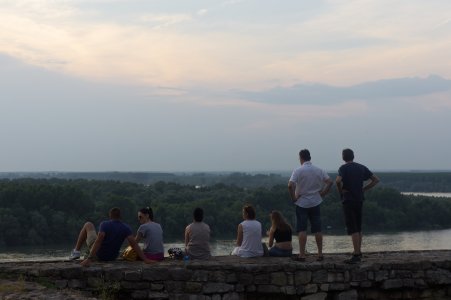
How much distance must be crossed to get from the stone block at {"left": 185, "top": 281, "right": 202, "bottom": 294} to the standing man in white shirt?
60.2 inches

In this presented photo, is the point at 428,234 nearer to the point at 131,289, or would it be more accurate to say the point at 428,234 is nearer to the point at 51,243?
the point at 51,243

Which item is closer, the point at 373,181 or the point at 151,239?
the point at 151,239

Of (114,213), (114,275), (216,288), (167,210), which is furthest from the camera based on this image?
(167,210)

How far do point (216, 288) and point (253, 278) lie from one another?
0.50 metres

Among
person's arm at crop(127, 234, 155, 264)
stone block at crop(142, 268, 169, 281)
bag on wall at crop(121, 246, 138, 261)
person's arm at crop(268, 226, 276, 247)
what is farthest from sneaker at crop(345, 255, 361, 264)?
bag on wall at crop(121, 246, 138, 261)

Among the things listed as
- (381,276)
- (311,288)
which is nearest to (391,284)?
(381,276)

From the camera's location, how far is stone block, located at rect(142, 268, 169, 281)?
297 inches

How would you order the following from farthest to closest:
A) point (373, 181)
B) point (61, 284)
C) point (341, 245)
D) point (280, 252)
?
point (341, 245), point (280, 252), point (373, 181), point (61, 284)

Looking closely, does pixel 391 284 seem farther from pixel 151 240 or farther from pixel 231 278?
pixel 151 240

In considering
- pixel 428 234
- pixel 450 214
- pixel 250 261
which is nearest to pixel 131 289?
pixel 250 261

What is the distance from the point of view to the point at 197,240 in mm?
8625

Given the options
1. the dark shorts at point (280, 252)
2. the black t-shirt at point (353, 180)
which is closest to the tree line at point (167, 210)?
the dark shorts at point (280, 252)

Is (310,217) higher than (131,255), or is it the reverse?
(310,217)

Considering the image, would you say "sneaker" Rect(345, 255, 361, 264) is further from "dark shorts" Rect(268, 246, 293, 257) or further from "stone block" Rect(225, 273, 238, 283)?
"stone block" Rect(225, 273, 238, 283)
